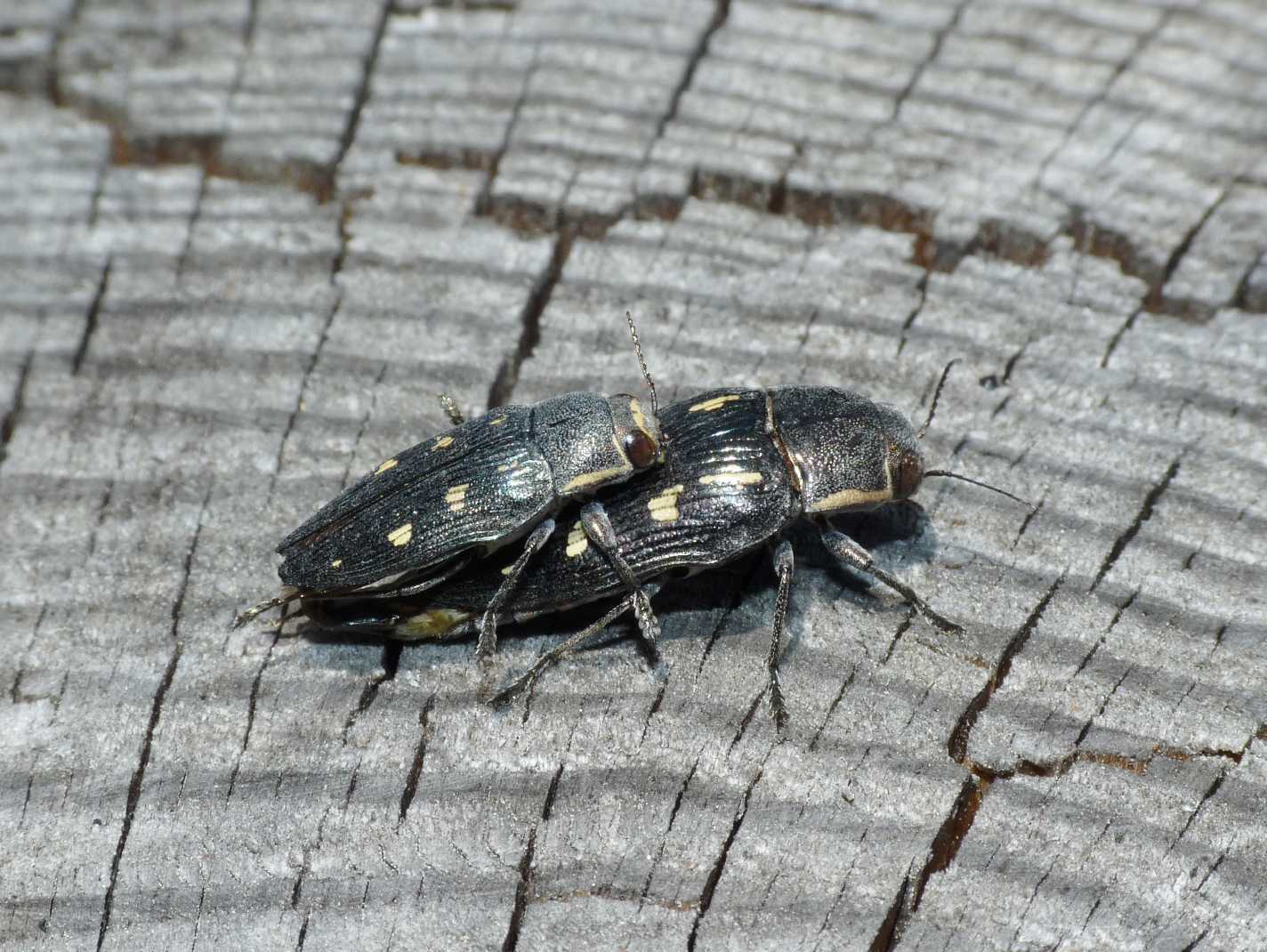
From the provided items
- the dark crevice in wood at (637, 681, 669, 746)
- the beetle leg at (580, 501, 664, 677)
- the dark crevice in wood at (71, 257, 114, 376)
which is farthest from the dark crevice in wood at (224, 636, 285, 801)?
the dark crevice in wood at (71, 257, 114, 376)

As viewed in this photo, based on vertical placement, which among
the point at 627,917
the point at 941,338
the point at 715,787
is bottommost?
the point at 627,917

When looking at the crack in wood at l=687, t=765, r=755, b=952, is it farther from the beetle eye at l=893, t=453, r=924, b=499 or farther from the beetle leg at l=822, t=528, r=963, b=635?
the beetle eye at l=893, t=453, r=924, b=499

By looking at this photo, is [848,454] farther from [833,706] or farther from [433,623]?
[433,623]

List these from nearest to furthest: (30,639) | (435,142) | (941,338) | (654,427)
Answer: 1. (30,639)
2. (654,427)
3. (941,338)
4. (435,142)

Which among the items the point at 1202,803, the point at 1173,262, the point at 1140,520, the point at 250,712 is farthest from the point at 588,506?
the point at 1173,262

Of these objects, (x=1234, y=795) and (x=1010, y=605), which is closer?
(x=1234, y=795)

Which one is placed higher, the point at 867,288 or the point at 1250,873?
the point at 867,288

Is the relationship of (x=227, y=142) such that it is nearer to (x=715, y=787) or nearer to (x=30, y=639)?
(x=30, y=639)

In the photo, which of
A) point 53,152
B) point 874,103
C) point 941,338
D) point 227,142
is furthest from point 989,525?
point 53,152
